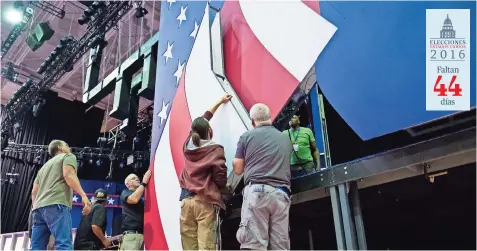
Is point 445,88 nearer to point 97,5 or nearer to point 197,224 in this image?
point 197,224

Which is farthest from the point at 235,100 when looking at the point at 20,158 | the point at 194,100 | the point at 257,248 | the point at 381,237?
the point at 20,158

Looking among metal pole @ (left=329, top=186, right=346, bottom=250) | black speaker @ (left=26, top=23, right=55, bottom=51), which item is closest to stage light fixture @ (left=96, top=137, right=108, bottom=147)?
black speaker @ (left=26, top=23, right=55, bottom=51)

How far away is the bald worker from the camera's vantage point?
13.5 ft

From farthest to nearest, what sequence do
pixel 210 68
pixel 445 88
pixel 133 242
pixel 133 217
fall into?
pixel 133 217 → pixel 133 242 → pixel 210 68 → pixel 445 88

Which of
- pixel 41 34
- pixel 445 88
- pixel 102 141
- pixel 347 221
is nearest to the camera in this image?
pixel 445 88

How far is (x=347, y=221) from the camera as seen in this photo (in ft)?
9.23

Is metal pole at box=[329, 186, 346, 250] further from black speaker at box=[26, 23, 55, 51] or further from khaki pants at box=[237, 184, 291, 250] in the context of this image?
black speaker at box=[26, 23, 55, 51]

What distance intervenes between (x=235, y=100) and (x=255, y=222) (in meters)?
1.27

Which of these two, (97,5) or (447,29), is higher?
(97,5)

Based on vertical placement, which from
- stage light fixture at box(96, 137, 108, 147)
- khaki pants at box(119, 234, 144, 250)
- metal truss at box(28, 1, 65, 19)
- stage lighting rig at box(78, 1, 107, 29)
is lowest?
khaki pants at box(119, 234, 144, 250)

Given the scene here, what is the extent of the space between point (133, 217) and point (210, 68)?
1.60m

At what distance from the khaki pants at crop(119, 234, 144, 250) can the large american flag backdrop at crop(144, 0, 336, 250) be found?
3.7 inches

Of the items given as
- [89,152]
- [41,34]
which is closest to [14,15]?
[41,34]

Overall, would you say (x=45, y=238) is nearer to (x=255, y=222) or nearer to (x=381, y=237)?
(x=255, y=222)
